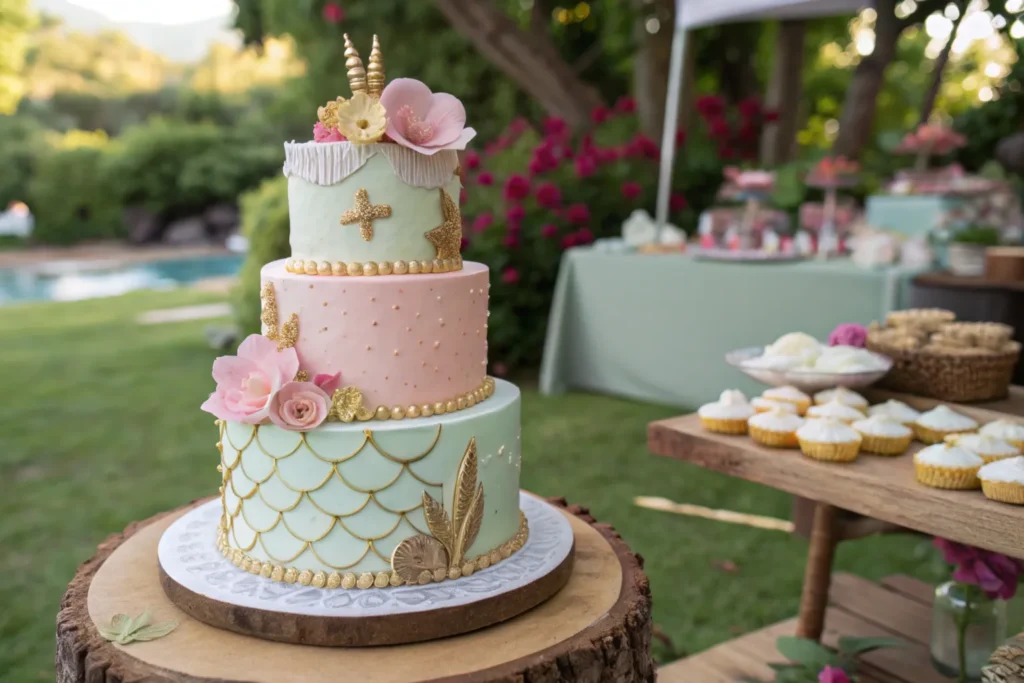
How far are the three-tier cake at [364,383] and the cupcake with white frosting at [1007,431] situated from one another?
1.00 metres

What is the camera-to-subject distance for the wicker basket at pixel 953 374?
2055mm

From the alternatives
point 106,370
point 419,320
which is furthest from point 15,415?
point 419,320

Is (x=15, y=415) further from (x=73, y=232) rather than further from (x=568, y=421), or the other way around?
(x=73, y=232)

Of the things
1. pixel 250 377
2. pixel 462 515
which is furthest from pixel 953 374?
pixel 250 377

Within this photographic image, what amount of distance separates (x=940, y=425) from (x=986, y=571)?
507mm

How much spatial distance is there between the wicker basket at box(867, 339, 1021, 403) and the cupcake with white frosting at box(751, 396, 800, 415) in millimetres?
375

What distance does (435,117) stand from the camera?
1.53 meters

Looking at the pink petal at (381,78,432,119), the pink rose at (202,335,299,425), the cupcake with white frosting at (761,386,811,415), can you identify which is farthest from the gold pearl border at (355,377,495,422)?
the cupcake with white frosting at (761,386,811,415)

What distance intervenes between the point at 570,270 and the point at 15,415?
12.9 feet

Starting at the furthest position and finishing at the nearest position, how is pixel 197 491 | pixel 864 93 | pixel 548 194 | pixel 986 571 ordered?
pixel 864 93 < pixel 548 194 < pixel 197 491 < pixel 986 571

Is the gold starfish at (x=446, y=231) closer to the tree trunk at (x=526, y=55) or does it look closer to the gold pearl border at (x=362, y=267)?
the gold pearl border at (x=362, y=267)

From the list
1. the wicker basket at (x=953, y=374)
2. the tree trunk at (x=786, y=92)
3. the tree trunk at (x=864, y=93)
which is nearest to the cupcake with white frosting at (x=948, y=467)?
the wicker basket at (x=953, y=374)

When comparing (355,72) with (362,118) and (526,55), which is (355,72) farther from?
(526,55)

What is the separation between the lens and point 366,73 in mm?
1507
